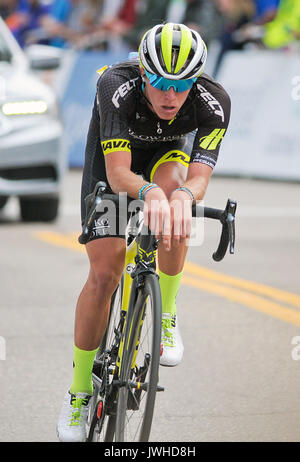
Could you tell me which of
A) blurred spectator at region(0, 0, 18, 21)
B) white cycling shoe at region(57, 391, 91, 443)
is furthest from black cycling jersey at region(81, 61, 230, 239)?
blurred spectator at region(0, 0, 18, 21)

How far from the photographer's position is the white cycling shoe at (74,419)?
4297mm

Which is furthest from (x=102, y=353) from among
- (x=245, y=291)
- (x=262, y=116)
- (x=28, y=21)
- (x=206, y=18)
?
(x=28, y=21)

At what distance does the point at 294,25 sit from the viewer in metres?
14.7

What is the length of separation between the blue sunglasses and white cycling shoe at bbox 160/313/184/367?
1.14 meters

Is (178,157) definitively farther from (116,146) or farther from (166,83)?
(166,83)

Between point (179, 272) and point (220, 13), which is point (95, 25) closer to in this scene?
point (220, 13)

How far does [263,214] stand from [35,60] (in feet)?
11.4

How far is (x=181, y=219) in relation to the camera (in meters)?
3.69

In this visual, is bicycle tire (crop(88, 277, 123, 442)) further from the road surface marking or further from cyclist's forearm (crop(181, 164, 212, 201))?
the road surface marking

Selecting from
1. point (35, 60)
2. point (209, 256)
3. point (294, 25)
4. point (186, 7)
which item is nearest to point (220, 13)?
point (186, 7)

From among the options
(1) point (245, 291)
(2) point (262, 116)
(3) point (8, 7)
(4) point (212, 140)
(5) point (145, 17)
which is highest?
(3) point (8, 7)

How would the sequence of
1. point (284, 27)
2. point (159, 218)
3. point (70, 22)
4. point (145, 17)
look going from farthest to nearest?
1. point (70, 22)
2. point (145, 17)
3. point (284, 27)
4. point (159, 218)

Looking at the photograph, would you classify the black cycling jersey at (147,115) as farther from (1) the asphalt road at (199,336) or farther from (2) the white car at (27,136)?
(2) the white car at (27,136)

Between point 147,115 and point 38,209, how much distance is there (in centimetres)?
694
